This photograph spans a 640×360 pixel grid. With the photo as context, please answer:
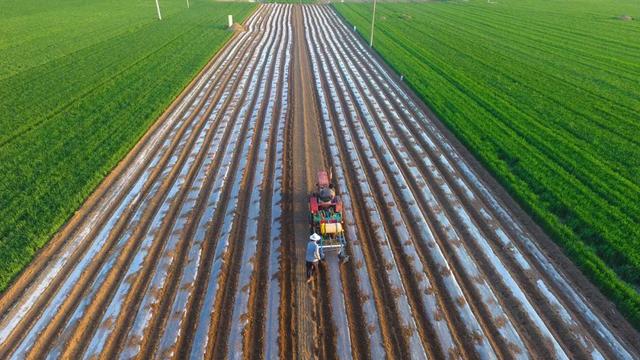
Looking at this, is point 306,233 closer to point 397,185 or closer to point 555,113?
point 397,185

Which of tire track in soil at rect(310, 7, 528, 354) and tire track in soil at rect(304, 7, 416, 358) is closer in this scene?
tire track in soil at rect(304, 7, 416, 358)

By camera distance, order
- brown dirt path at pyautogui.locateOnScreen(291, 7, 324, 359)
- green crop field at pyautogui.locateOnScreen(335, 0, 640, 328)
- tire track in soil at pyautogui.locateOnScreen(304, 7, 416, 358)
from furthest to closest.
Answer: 1. green crop field at pyautogui.locateOnScreen(335, 0, 640, 328)
2. brown dirt path at pyautogui.locateOnScreen(291, 7, 324, 359)
3. tire track in soil at pyautogui.locateOnScreen(304, 7, 416, 358)

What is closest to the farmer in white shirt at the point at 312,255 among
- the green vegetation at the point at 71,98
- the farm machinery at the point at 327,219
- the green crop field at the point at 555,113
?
the farm machinery at the point at 327,219

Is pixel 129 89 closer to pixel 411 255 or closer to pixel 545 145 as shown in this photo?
pixel 411 255

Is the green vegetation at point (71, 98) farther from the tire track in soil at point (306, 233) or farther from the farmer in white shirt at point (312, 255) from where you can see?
the farmer in white shirt at point (312, 255)

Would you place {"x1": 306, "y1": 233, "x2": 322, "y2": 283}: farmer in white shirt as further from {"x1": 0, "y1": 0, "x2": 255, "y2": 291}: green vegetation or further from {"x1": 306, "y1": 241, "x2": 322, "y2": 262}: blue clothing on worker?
{"x1": 0, "y1": 0, "x2": 255, "y2": 291}: green vegetation

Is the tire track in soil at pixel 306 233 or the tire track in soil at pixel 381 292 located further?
the tire track in soil at pixel 306 233

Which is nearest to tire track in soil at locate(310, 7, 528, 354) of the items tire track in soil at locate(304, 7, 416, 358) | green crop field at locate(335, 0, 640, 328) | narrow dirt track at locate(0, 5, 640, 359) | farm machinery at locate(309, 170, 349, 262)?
narrow dirt track at locate(0, 5, 640, 359)
